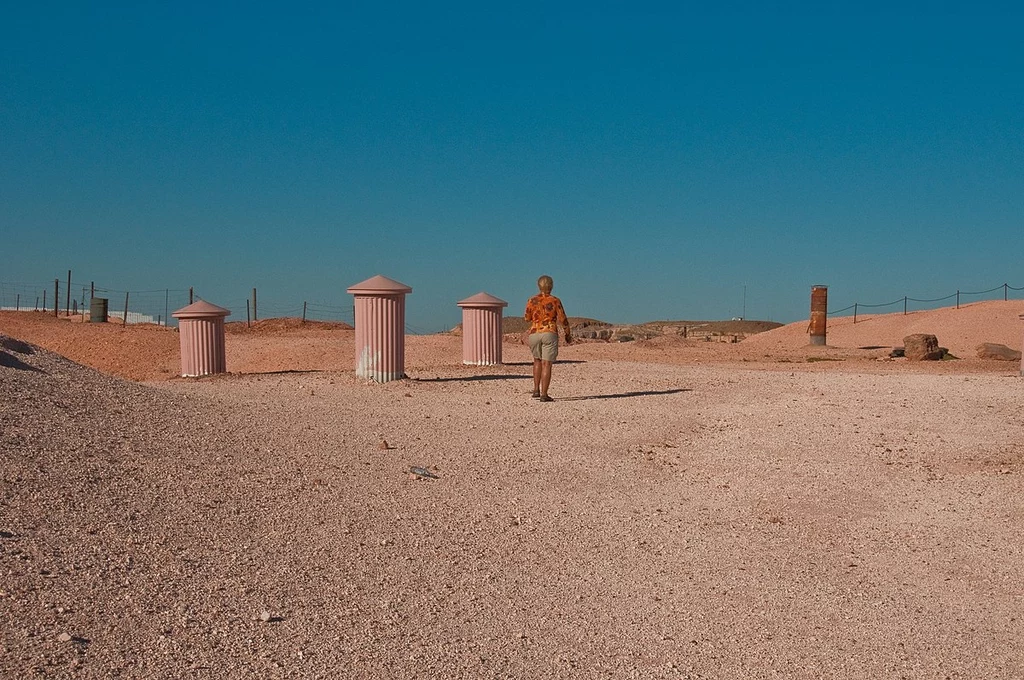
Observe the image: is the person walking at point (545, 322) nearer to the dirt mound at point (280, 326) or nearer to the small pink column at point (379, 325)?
the small pink column at point (379, 325)

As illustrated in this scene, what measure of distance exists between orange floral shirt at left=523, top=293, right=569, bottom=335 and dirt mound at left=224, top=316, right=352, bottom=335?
18.0 m

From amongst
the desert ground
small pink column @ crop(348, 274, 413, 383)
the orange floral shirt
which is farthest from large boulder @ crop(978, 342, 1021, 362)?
small pink column @ crop(348, 274, 413, 383)

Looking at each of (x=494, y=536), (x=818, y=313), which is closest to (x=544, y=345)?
(x=494, y=536)

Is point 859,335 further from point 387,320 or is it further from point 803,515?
point 803,515

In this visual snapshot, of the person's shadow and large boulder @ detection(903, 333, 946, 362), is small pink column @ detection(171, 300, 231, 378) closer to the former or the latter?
the person's shadow

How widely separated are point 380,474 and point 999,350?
63.1 feet

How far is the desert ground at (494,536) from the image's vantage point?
168 inches

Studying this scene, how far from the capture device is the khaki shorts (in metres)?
11.9

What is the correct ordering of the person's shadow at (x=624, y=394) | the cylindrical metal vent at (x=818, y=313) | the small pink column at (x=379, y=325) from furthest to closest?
1. the cylindrical metal vent at (x=818, y=313)
2. the small pink column at (x=379, y=325)
3. the person's shadow at (x=624, y=394)

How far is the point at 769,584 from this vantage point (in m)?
5.44

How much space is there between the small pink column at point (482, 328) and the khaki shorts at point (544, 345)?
5.17m

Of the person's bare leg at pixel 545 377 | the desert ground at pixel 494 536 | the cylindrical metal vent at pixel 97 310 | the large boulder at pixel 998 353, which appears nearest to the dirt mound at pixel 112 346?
the cylindrical metal vent at pixel 97 310

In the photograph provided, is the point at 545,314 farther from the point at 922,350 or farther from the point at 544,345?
the point at 922,350

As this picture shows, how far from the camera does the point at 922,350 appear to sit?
21062 mm
